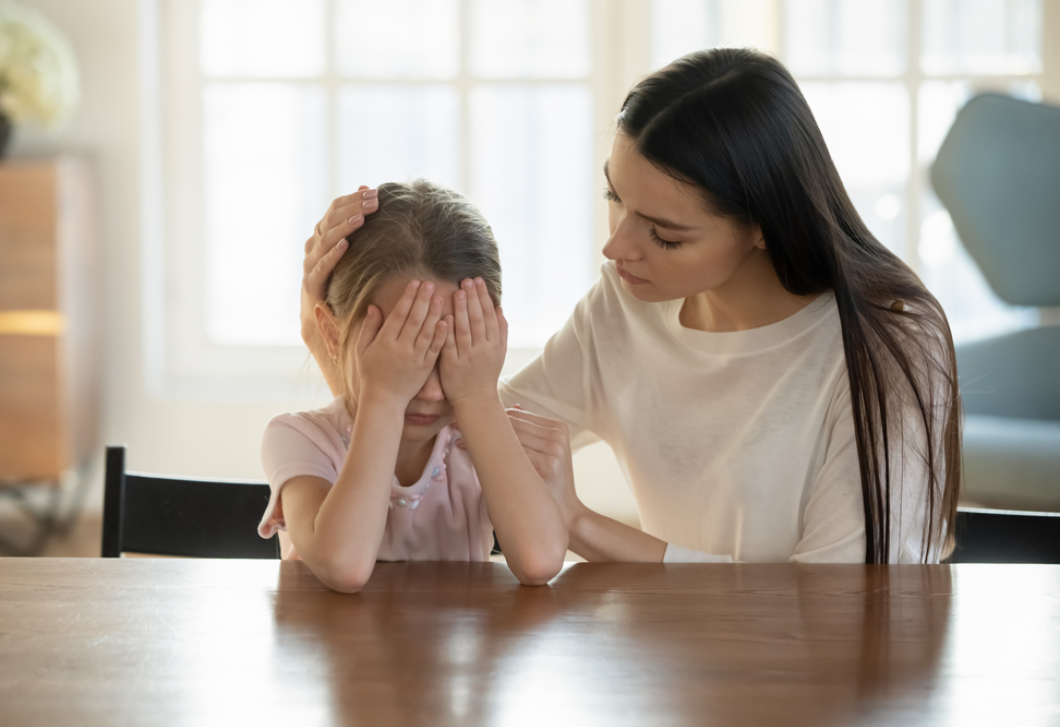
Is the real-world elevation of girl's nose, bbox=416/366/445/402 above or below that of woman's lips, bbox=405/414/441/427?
above

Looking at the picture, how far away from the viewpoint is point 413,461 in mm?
1090

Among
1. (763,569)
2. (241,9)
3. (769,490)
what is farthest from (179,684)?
(241,9)

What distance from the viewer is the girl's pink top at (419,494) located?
1.00 meters

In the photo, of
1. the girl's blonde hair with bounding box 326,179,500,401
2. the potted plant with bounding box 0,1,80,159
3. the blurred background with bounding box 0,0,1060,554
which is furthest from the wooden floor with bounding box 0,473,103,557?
the girl's blonde hair with bounding box 326,179,500,401

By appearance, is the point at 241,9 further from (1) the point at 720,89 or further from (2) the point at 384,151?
(1) the point at 720,89

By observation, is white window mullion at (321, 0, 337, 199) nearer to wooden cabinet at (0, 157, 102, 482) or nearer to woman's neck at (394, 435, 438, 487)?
wooden cabinet at (0, 157, 102, 482)

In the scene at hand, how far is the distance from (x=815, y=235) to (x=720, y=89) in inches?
7.7

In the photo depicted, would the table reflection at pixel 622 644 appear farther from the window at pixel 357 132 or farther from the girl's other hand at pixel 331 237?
the window at pixel 357 132

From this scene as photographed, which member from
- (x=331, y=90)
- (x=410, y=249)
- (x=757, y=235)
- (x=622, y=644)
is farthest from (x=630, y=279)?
(x=331, y=90)

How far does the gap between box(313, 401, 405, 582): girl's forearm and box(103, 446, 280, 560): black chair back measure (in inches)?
9.1

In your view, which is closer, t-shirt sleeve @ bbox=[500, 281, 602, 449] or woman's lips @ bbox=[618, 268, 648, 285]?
woman's lips @ bbox=[618, 268, 648, 285]

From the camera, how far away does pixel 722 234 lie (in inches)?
42.7

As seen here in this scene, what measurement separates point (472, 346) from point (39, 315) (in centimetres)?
234

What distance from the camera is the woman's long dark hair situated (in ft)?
3.36
